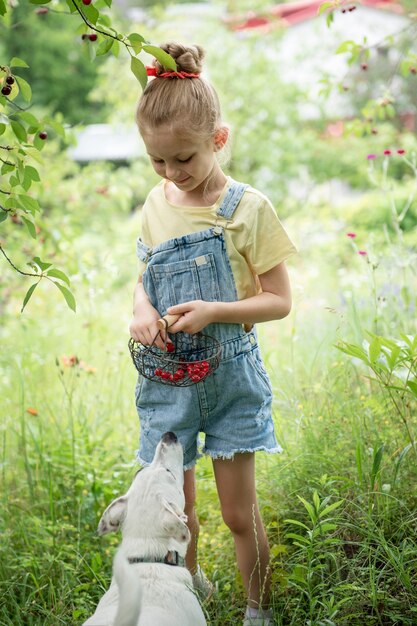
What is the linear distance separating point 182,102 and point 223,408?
3.09 feet

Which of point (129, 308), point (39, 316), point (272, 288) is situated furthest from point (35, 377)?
point (272, 288)

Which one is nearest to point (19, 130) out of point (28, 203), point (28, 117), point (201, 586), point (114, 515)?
point (28, 117)

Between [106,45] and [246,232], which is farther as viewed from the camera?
[246,232]

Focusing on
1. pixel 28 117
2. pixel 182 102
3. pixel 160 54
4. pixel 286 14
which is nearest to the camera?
pixel 160 54

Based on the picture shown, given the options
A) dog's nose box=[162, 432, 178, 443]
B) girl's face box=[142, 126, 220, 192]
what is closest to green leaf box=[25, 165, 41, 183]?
girl's face box=[142, 126, 220, 192]

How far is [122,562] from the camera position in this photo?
5.34 feet

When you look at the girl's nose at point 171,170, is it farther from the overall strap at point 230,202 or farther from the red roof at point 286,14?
the red roof at point 286,14

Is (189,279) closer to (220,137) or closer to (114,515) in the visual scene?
(220,137)

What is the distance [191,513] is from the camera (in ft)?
8.32

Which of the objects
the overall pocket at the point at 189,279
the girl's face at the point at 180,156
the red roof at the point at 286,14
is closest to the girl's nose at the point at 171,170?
the girl's face at the point at 180,156

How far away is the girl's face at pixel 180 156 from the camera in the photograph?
220cm

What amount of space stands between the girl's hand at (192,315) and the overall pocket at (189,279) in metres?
0.10

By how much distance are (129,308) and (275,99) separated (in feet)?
19.0

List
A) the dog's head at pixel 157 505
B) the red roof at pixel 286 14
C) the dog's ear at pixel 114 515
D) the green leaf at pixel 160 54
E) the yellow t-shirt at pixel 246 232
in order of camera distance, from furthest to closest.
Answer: the red roof at pixel 286 14
the yellow t-shirt at pixel 246 232
the dog's ear at pixel 114 515
the dog's head at pixel 157 505
the green leaf at pixel 160 54
